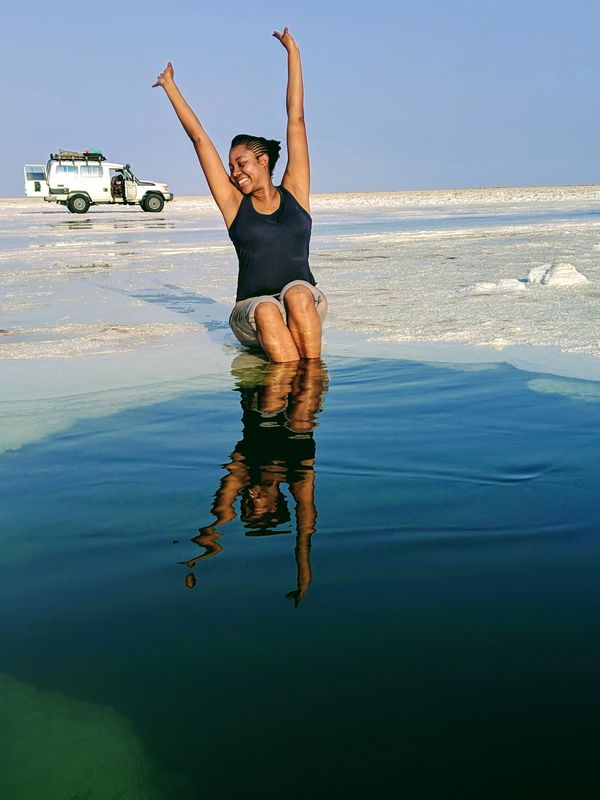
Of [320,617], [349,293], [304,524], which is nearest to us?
[320,617]

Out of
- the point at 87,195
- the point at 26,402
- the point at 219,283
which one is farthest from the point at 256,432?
the point at 87,195

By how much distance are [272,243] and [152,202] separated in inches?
1201

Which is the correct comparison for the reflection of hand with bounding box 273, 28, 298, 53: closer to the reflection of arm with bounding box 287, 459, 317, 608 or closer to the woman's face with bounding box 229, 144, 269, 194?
the woman's face with bounding box 229, 144, 269, 194

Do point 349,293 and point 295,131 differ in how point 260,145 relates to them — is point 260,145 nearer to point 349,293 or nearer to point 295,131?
point 295,131

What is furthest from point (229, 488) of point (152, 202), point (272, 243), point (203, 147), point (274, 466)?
point (152, 202)

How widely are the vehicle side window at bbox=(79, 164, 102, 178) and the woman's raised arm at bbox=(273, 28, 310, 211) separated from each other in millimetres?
28981

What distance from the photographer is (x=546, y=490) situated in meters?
2.77

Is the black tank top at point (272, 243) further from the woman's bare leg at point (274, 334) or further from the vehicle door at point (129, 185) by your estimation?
the vehicle door at point (129, 185)

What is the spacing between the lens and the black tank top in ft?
16.5

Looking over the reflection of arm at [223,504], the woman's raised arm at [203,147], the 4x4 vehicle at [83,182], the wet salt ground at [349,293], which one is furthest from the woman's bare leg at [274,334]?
the 4x4 vehicle at [83,182]

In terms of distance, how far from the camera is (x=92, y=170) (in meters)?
32.3

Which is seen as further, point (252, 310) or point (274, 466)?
point (252, 310)

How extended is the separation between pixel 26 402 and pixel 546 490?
2.64 metres

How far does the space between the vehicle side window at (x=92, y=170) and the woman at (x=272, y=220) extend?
28.9 meters
